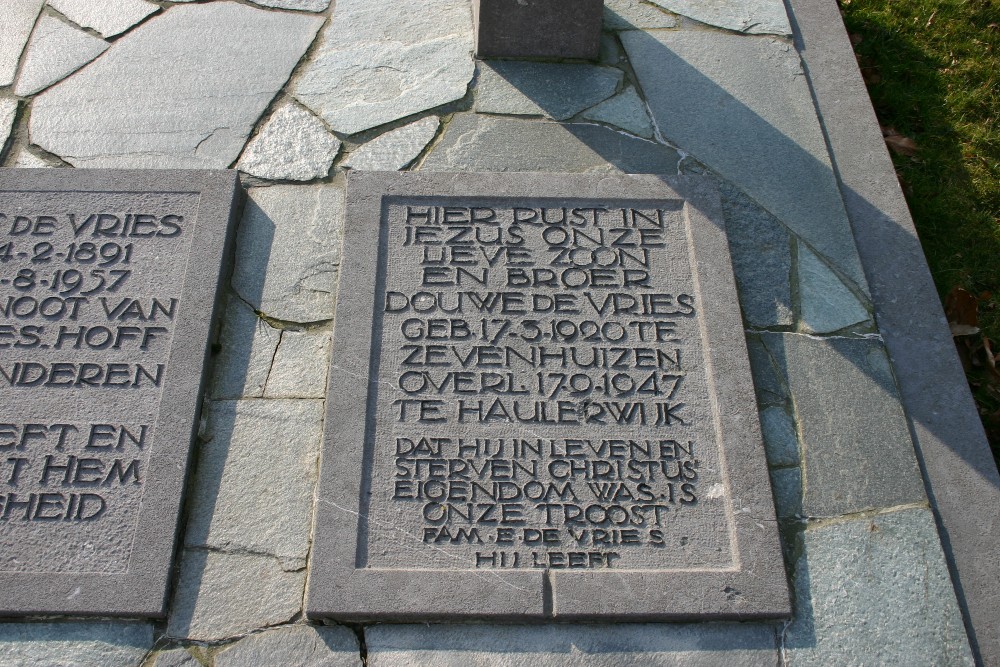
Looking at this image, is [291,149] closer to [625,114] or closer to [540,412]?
[625,114]

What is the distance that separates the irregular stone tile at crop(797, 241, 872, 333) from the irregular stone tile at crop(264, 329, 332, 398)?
1.68m

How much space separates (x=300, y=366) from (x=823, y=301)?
1.87 metres

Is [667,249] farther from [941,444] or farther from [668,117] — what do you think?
[941,444]

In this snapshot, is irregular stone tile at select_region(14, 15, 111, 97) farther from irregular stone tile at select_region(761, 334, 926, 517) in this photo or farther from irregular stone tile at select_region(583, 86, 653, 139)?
irregular stone tile at select_region(761, 334, 926, 517)

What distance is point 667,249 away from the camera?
271cm

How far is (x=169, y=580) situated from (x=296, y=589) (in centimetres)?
35

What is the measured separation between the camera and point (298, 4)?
3.74 meters

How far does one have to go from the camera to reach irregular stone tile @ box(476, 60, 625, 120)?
3312 mm

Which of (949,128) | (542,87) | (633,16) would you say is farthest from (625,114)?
(949,128)

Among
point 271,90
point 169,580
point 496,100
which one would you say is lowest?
point 169,580

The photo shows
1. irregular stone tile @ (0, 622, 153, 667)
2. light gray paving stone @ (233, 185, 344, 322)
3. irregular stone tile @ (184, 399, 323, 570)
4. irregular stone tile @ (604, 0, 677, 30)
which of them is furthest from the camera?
irregular stone tile @ (604, 0, 677, 30)

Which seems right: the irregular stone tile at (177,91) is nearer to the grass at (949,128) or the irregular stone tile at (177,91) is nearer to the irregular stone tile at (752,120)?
the irregular stone tile at (752,120)

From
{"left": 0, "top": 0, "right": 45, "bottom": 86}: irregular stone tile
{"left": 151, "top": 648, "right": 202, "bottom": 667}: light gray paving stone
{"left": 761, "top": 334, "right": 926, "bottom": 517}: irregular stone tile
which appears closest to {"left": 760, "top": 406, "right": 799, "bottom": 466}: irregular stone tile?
{"left": 761, "top": 334, "right": 926, "bottom": 517}: irregular stone tile

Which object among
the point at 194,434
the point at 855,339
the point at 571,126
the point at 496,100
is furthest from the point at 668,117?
the point at 194,434
